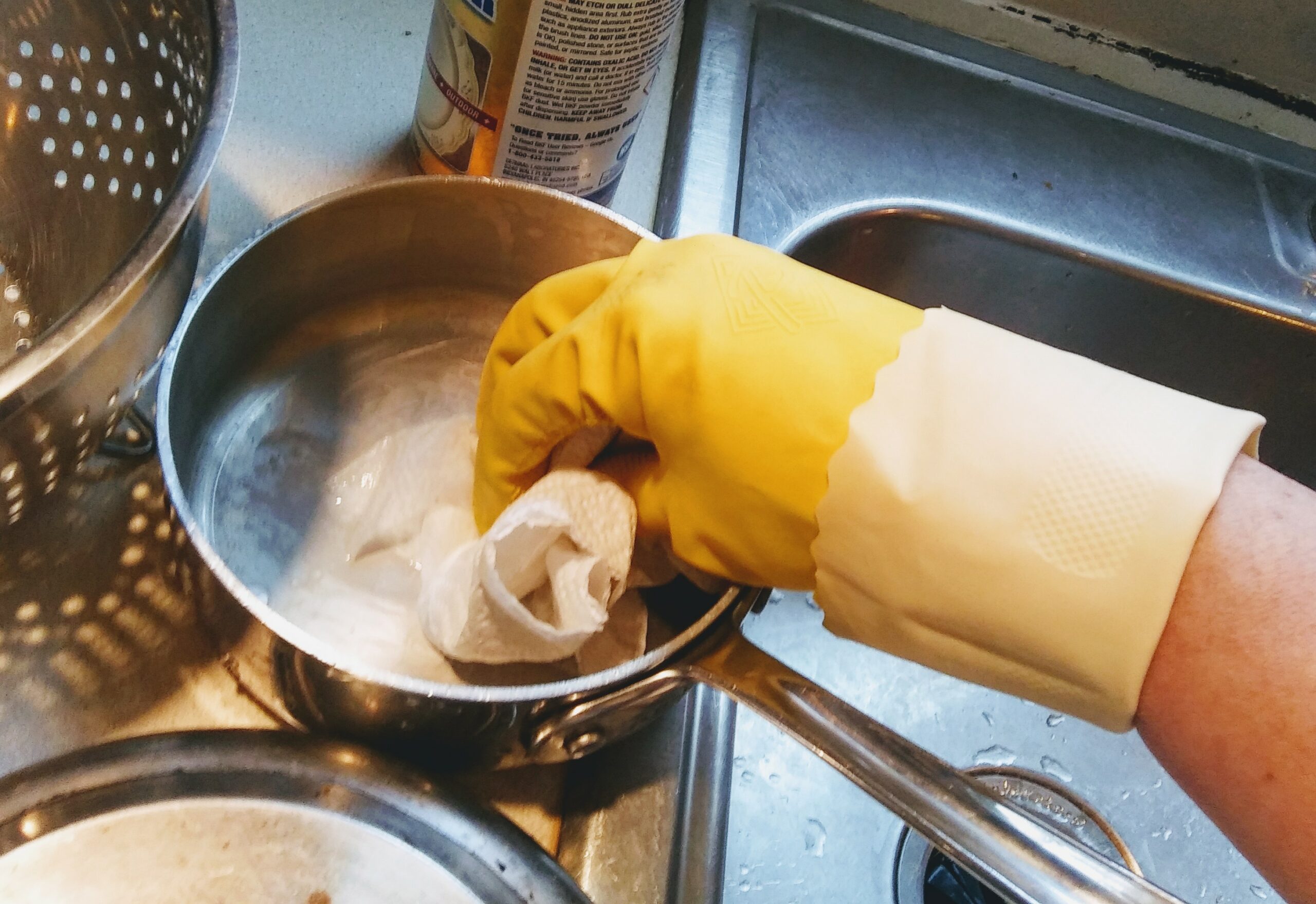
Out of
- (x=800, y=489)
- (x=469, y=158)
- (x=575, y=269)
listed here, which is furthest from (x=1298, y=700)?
(x=469, y=158)

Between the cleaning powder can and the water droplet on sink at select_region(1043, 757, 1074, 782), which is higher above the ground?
the cleaning powder can

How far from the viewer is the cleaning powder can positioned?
404 millimetres

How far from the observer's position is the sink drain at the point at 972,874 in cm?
49

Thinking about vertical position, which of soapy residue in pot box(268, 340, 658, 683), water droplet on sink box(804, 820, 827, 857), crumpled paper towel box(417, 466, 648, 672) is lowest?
water droplet on sink box(804, 820, 827, 857)

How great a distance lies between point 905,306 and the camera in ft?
1.12

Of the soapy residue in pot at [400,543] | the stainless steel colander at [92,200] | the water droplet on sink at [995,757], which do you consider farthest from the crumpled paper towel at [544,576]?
the water droplet on sink at [995,757]

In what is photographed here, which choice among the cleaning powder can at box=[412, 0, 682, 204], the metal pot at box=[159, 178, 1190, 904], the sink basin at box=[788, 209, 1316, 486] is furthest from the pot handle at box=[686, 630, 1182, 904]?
the sink basin at box=[788, 209, 1316, 486]

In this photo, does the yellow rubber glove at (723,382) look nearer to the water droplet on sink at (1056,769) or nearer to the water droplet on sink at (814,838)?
the water droplet on sink at (814,838)

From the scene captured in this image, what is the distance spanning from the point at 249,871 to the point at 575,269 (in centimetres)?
24

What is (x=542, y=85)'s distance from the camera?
1.39 ft

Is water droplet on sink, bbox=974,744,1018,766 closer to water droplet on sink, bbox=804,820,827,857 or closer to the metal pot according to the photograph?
water droplet on sink, bbox=804,820,827,857

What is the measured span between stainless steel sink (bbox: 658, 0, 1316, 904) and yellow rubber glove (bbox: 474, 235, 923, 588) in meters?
0.20

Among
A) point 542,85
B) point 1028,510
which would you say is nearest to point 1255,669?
point 1028,510

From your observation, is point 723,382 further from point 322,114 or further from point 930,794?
point 322,114
